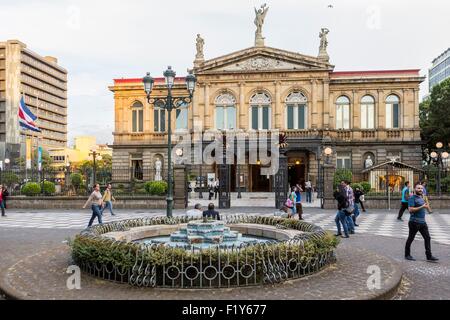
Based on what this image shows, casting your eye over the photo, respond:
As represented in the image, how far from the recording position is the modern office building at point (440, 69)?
96.8 m

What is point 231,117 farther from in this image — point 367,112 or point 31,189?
point 31,189

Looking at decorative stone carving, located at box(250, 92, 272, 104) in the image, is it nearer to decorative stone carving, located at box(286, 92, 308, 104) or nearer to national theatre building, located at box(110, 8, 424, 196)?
national theatre building, located at box(110, 8, 424, 196)

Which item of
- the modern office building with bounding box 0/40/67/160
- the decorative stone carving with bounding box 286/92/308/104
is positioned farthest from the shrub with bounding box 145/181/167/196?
the modern office building with bounding box 0/40/67/160

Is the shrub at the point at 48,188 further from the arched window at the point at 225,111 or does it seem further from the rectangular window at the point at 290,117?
the rectangular window at the point at 290,117

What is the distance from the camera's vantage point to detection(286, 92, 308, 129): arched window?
4456 centimetres

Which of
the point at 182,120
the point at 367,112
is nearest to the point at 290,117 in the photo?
the point at 367,112

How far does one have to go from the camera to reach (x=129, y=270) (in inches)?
321

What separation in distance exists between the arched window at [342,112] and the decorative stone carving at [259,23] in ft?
32.8

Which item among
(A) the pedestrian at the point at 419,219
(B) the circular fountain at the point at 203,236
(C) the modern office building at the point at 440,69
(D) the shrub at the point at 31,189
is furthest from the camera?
(C) the modern office building at the point at 440,69

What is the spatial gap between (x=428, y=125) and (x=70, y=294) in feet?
163

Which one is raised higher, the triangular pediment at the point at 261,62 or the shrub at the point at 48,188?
the triangular pediment at the point at 261,62

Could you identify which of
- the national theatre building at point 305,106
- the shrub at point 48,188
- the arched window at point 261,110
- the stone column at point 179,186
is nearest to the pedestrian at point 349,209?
the stone column at point 179,186
